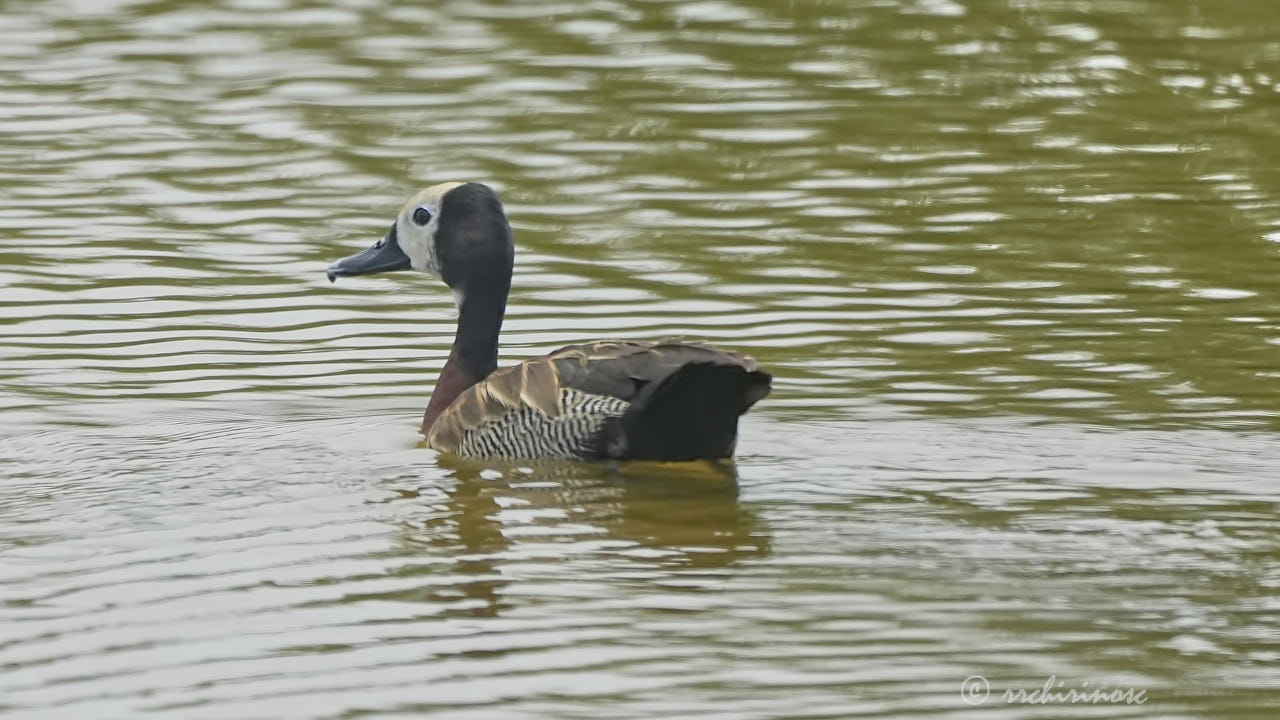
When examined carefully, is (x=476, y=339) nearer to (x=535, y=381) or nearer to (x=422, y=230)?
(x=422, y=230)

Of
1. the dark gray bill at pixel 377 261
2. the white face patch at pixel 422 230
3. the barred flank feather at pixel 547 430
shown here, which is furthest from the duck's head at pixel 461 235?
the barred flank feather at pixel 547 430

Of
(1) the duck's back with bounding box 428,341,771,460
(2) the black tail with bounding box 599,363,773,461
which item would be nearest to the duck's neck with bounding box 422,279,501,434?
(1) the duck's back with bounding box 428,341,771,460

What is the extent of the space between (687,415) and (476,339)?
1.63 m

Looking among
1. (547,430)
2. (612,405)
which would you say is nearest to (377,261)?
(547,430)

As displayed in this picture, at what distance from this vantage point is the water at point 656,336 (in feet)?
23.4

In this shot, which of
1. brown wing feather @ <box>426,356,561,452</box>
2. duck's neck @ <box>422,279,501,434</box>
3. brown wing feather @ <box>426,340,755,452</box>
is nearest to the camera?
brown wing feather @ <box>426,340,755,452</box>

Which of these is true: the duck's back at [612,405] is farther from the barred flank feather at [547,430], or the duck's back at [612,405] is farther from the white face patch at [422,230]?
the white face patch at [422,230]

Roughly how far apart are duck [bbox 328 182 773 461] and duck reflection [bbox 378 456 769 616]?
139mm

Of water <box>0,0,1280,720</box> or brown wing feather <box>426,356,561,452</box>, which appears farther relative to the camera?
brown wing feather <box>426,356,561,452</box>

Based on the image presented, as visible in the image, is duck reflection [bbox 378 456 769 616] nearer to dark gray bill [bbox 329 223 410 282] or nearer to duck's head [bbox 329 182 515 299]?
duck's head [bbox 329 182 515 299]

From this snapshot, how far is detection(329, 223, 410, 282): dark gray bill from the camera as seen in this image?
11.2m

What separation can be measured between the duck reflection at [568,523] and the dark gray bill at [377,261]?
1.38m

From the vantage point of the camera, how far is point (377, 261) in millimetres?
11266

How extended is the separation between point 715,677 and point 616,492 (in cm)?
275
